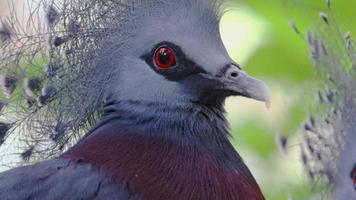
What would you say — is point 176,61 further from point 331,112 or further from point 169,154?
point 331,112

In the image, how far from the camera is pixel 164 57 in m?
3.24

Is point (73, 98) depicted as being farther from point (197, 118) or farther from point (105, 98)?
point (197, 118)

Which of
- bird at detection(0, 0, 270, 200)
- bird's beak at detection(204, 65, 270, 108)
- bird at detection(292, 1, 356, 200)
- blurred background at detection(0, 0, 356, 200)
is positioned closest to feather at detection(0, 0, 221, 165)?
bird at detection(0, 0, 270, 200)

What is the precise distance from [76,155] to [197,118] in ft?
1.20

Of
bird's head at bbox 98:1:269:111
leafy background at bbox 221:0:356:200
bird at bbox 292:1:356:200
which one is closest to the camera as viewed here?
bird's head at bbox 98:1:269:111

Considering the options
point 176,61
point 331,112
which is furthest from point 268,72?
point 176,61

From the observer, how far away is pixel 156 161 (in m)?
3.12

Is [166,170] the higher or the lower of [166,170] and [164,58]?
the lower

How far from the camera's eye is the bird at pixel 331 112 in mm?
3553

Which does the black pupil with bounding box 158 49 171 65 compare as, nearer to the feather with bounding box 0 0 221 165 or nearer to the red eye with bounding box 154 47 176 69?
the red eye with bounding box 154 47 176 69

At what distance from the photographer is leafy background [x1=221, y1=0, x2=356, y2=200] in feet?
13.2

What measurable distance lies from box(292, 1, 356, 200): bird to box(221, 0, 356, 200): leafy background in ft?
0.84

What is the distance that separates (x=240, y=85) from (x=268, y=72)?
48.5 inches

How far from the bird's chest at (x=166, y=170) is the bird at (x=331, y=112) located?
47 cm
